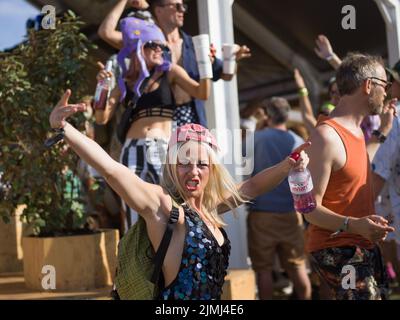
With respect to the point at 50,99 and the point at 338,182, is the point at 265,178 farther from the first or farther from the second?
the point at 50,99

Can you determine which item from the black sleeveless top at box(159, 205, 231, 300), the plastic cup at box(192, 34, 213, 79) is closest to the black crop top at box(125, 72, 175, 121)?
the plastic cup at box(192, 34, 213, 79)

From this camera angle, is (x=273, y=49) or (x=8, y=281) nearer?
(x=8, y=281)

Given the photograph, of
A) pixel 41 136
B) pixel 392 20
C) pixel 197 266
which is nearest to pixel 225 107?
pixel 41 136

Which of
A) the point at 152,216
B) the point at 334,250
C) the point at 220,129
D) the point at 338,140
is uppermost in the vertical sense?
the point at 220,129

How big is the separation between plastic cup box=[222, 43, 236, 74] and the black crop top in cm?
45

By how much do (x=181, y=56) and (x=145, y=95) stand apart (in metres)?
0.51

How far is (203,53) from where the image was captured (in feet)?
12.4

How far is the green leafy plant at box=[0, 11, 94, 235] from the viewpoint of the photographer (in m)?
4.43

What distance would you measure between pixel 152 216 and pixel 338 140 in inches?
42.8

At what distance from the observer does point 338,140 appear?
289 centimetres

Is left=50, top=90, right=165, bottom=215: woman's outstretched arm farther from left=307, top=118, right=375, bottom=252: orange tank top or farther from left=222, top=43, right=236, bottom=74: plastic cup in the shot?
left=222, top=43, right=236, bottom=74: plastic cup

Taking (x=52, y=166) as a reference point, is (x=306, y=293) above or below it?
below

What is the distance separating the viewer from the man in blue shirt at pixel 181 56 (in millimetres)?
4219

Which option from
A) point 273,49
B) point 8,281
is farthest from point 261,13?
point 8,281
